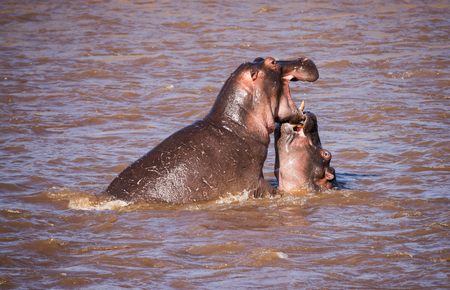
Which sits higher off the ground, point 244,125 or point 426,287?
point 244,125

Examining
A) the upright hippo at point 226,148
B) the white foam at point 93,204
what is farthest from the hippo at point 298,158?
the white foam at point 93,204

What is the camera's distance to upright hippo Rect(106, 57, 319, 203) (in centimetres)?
790

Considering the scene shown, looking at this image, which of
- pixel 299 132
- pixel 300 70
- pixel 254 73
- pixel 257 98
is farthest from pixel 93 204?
pixel 300 70

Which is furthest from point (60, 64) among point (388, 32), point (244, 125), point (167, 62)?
point (244, 125)

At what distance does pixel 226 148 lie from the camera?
809 centimetres

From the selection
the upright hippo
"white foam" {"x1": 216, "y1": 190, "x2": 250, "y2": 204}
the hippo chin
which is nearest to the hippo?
the hippo chin

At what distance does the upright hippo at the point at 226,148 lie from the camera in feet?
25.9

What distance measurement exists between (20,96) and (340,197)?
236 inches

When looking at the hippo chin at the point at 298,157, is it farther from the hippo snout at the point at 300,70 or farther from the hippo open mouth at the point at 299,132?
the hippo snout at the point at 300,70

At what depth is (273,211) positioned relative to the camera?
794 centimetres

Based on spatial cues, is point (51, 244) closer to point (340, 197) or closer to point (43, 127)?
point (340, 197)

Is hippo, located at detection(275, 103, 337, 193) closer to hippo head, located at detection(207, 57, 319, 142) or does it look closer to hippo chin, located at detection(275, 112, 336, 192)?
hippo chin, located at detection(275, 112, 336, 192)

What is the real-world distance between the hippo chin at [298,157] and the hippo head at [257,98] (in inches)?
7.7

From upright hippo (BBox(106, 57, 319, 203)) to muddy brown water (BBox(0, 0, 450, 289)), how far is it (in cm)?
15
